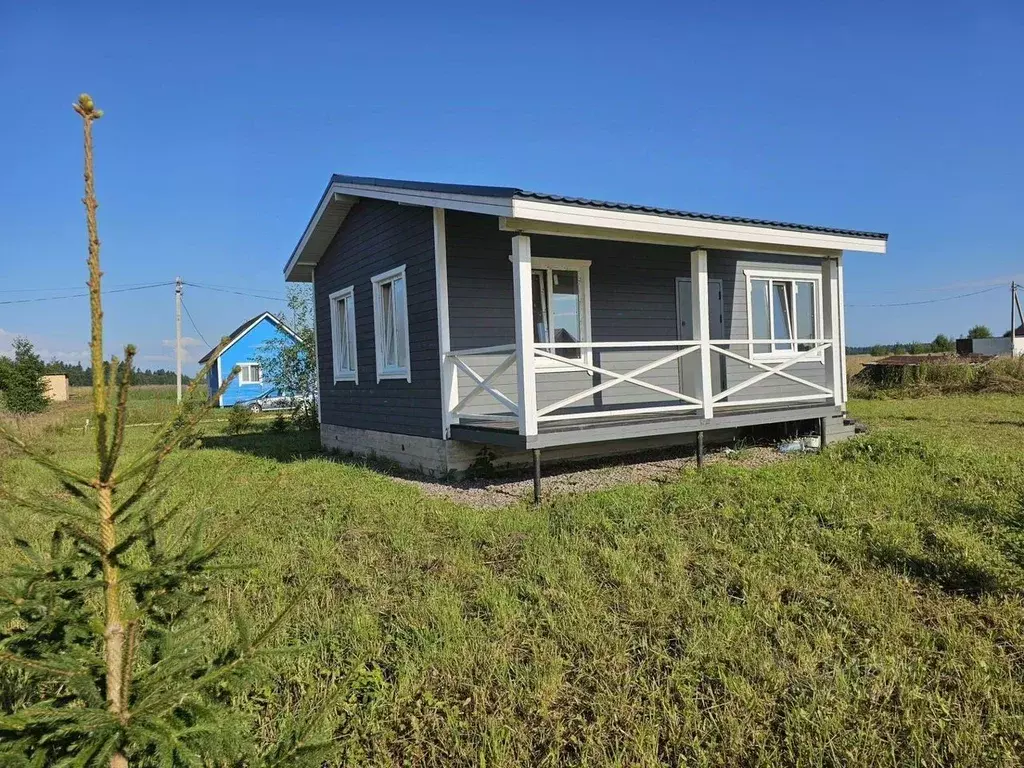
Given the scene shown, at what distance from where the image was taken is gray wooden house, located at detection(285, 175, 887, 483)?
7.79 m

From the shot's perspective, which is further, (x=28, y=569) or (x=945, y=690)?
(x=945, y=690)

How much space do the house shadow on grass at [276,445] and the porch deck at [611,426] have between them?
4597 millimetres

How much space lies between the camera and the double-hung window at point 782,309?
464 inches

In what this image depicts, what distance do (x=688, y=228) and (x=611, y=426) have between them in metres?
2.57

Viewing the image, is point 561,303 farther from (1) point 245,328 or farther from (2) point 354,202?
(1) point 245,328

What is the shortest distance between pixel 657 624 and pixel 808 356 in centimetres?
696

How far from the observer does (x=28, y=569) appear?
2.06 meters

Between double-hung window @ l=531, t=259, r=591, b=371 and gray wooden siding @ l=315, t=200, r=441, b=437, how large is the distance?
5.21 feet

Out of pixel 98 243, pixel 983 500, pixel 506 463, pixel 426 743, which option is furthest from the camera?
pixel 506 463

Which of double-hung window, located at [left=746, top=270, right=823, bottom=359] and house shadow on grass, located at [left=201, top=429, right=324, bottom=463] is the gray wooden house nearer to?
double-hung window, located at [left=746, top=270, right=823, bottom=359]

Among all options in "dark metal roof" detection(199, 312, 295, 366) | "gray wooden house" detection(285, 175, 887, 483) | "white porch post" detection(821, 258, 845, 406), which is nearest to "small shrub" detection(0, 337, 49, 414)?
"dark metal roof" detection(199, 312, 295, 366)

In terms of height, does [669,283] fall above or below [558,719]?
above

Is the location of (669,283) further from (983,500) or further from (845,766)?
(845,766)

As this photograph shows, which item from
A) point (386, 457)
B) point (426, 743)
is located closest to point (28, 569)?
point (426, 743)
